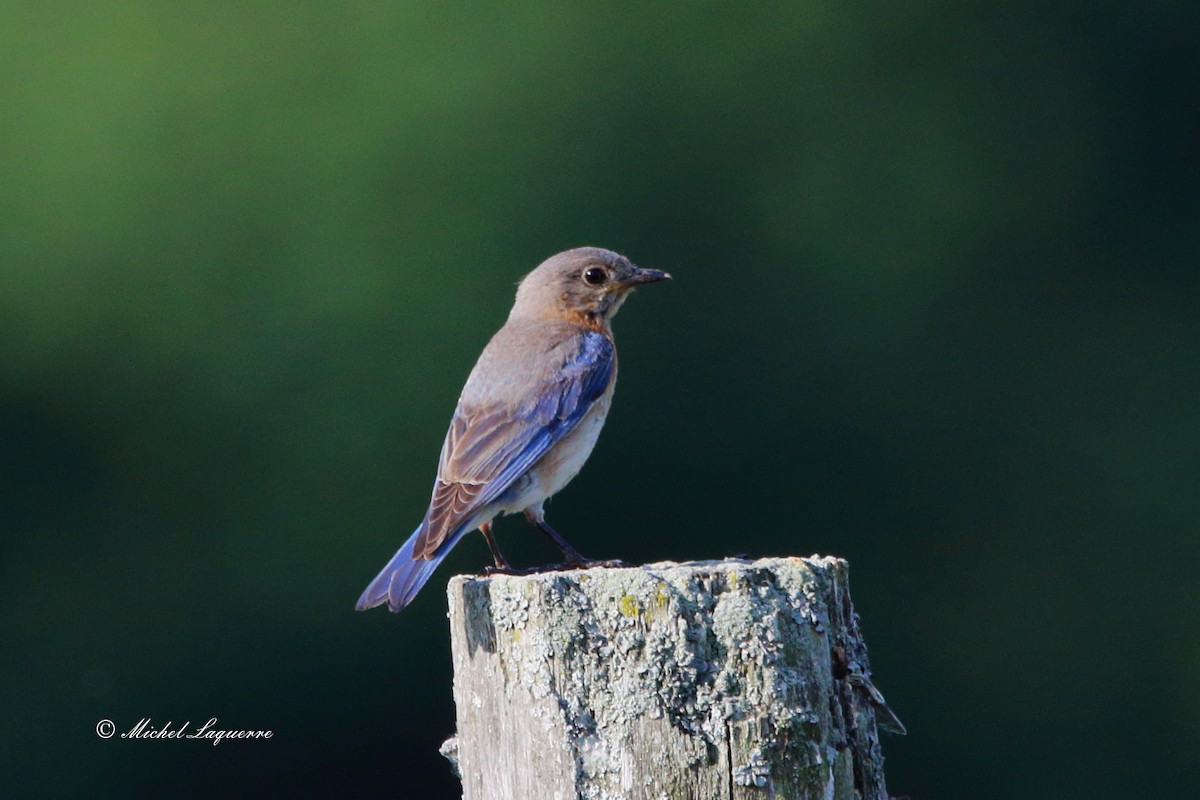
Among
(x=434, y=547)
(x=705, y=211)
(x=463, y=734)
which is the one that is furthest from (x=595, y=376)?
(x=705, y=211)

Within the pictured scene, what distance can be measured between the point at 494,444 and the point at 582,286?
3.48 ft

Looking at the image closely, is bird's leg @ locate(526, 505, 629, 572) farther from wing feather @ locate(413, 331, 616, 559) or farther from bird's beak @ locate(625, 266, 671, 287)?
bird's beak @ locate(625, 266, 671, 287)

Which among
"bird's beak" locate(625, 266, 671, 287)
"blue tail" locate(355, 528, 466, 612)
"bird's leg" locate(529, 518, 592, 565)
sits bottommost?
"bird's leg" locate(529, 518, 592, 565)

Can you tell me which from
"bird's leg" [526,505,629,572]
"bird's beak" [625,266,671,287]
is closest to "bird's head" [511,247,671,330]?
"bird's beak" [625,266,671,287]

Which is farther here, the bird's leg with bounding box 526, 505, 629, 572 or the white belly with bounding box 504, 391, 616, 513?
the white belly with bounding box 504, 391, 616, 513

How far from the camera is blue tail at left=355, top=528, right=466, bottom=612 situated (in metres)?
4.10

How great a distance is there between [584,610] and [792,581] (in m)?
0.37

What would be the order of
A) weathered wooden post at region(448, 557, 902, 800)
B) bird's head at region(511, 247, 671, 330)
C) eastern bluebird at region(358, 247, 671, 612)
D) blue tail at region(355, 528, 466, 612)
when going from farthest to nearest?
bird's head at region(511, 247, 671, 330), eastern bluebird at region(358, 247, 671, 612), blue tail at region(355, 528, 466, 612), weathered wooden post at region(448, 557, 902, 800)

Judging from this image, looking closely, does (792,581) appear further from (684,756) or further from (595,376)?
(595,376)

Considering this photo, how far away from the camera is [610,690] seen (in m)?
2.97

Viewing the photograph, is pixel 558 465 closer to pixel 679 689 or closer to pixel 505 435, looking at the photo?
pixel 505 435

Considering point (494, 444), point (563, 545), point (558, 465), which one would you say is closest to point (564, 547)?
point (563, 545)

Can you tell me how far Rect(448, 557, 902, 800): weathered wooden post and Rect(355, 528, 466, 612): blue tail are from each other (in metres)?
1.03

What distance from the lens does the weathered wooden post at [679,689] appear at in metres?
2.93
